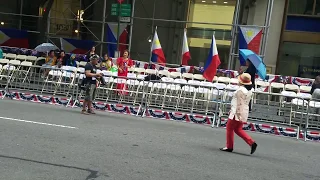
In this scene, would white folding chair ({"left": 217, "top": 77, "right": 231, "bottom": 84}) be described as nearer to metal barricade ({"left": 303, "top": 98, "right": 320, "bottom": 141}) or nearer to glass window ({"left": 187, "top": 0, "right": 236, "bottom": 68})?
→ glass window ({"left": 187, "top": 0, "right": 236, "bottom": 68})

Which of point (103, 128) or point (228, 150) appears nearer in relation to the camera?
point (228, 150)

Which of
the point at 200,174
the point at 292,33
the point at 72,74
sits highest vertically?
the point at 292,33

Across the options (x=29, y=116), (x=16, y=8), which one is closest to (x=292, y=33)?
(x=29, y=116)

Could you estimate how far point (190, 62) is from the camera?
19172 millimetres

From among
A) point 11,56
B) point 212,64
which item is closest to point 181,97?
point 212,64

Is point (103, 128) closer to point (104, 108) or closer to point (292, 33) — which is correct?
point (104, 108)

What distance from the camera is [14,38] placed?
20.0m

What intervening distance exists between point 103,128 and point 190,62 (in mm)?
10797

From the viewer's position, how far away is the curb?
10.2 meters

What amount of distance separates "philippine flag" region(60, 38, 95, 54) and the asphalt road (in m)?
8.89

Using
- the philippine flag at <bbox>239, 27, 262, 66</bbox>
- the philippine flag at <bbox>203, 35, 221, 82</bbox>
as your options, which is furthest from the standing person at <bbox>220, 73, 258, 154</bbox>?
the philippine flag at <bbox>239, 27, 262, 66</bbox>

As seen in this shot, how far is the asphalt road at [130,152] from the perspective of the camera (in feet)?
18.7

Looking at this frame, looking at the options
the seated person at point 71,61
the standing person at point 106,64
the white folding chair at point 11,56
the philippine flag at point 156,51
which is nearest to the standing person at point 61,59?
the seated person at point 71,61

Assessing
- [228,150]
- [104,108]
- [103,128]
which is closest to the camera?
[228,150]
